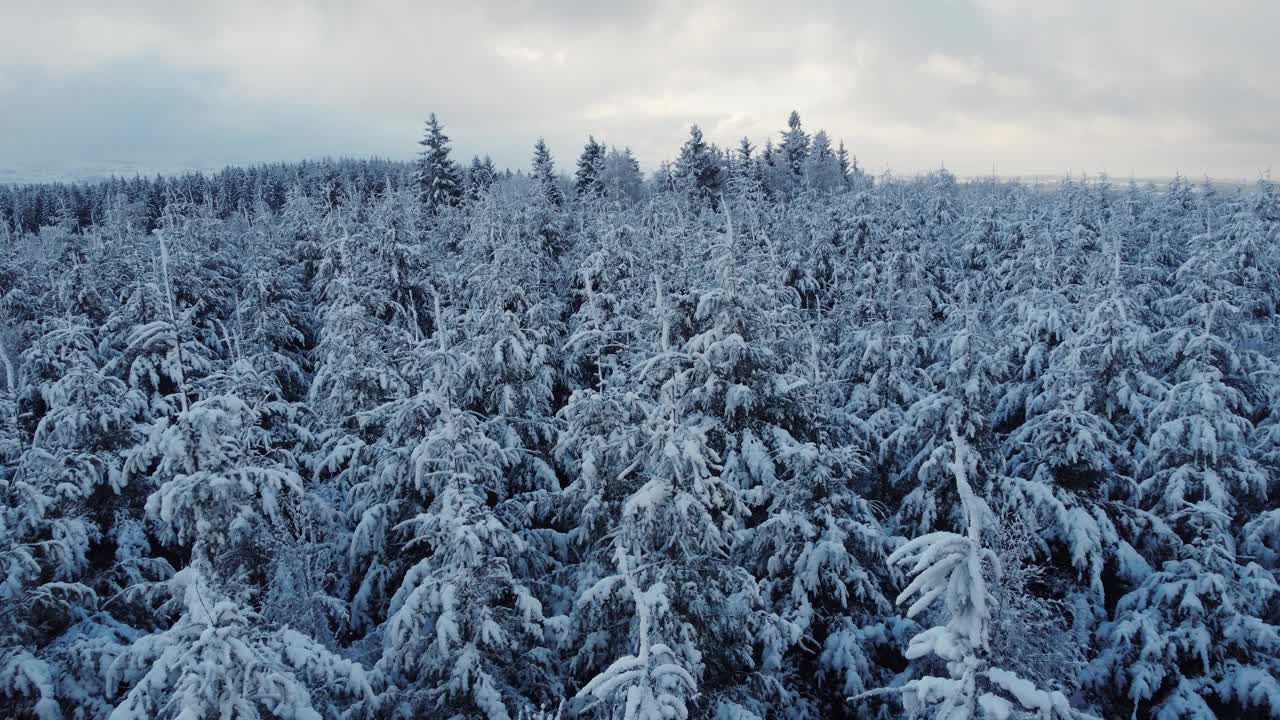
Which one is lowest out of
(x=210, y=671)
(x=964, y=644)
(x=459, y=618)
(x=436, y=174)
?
(x=459, y=618)

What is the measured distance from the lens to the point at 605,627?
1128 cm

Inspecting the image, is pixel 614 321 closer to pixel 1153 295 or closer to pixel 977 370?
pixel 977 370

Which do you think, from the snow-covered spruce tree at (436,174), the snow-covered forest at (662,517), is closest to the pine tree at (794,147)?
the snow-covered spruce tree at (436,174)

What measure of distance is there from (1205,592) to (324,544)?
19.0 m

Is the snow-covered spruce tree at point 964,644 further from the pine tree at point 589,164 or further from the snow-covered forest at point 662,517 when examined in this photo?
the pine tree at point 589,164

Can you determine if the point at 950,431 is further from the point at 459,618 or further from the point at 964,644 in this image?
the point at 459,618

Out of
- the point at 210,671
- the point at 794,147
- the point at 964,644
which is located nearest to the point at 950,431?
the point at 964,644

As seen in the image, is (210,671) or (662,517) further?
(662,517)

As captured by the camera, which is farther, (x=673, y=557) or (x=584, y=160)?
(x=584, y=160)

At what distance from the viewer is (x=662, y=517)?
31.6ft

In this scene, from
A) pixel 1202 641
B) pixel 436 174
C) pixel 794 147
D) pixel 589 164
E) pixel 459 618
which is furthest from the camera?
pixel 794 147

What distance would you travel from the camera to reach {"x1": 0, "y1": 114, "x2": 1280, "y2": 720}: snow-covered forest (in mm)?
7770

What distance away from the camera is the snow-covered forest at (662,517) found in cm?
777

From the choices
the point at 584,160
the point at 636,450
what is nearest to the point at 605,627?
the point at 636,450
